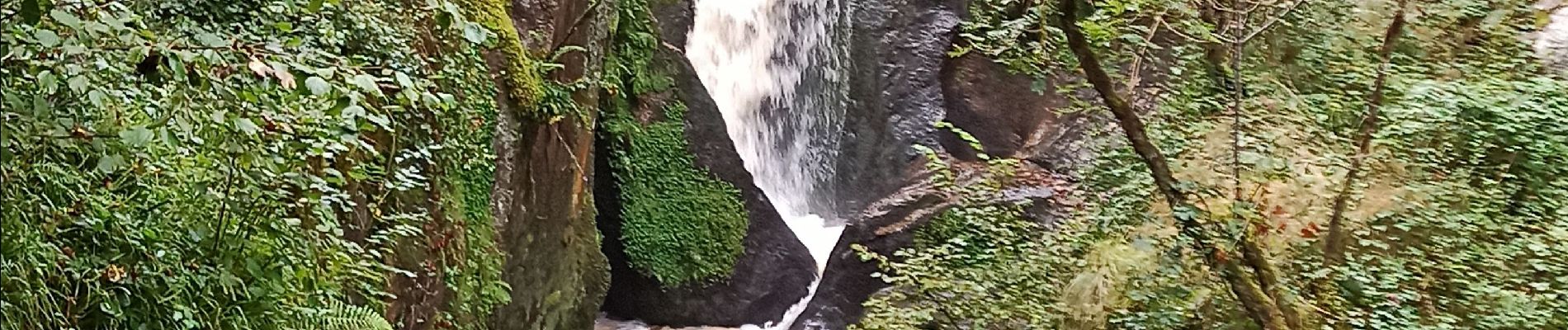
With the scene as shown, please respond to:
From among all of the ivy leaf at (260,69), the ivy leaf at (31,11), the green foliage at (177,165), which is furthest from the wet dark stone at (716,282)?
the ivy leaf at (31,11)

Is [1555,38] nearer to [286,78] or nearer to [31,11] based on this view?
[286,78]

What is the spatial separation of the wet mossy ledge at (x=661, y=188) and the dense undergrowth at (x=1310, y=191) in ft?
11.8

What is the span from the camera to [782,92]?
11.6m

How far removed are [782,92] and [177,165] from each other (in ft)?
29.4

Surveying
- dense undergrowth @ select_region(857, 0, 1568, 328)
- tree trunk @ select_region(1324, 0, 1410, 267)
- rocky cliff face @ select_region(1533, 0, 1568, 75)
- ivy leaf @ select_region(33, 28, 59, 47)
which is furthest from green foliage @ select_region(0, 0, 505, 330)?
rocky cliff face @ select_region(1533, 0, 1568, 75)

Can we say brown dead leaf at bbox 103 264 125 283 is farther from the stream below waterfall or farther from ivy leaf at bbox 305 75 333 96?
the stream below waterfall

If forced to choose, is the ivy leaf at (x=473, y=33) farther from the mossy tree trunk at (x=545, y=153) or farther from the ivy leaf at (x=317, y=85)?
the mossy tree trunk at (x=545, y=153)

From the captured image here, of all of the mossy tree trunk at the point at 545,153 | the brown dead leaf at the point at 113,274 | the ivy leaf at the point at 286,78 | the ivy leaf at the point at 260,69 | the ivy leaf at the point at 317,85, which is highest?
the ivy leaf at the point at 317,85

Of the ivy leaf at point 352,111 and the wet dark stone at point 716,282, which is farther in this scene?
the wet dark stone at point 716,282

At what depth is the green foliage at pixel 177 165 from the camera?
2043mm

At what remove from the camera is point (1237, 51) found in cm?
412

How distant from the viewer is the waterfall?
11234 millimetres

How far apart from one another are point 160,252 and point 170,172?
301mm

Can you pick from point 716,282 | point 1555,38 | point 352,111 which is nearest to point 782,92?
point 716,282
